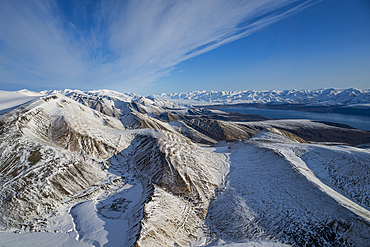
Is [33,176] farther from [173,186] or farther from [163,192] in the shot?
[173,186]

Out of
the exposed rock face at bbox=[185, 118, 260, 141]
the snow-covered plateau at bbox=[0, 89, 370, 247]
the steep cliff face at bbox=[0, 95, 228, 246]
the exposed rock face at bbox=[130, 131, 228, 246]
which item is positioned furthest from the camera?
the exposed rock face at bbox=[185, 118, 260, 141]

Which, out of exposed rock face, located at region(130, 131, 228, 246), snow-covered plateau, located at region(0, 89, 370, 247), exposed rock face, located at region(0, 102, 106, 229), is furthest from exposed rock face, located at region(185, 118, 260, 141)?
exposed rock face, located at region(0, 102, 106, 229)

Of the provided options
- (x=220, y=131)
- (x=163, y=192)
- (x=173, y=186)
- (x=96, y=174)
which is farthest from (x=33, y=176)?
(x=220, y=131)

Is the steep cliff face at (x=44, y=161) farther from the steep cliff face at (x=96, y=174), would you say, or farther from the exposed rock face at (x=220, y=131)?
the exposed rock face at (x=220, y=131)

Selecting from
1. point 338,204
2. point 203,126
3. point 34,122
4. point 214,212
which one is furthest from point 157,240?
point 203,126

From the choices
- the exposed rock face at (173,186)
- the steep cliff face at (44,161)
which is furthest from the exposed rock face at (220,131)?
the steep cliff face at (44,161)

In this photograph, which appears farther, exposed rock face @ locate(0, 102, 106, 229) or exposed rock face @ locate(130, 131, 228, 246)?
exposed rock face @ locate(0, 102, 106, 229)

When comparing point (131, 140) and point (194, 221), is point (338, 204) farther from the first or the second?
point (131, 140)

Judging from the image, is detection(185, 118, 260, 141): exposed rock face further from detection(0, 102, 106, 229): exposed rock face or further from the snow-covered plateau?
detection(0, 102, 106, 229): exposed rock face
